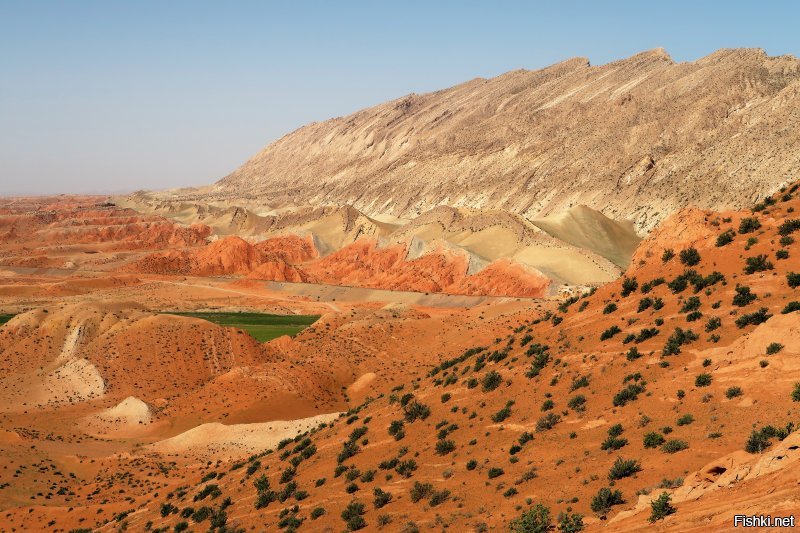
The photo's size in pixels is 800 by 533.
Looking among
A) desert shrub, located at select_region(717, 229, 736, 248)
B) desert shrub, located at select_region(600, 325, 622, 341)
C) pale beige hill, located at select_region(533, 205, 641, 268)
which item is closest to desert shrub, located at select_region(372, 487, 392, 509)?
desert shrub, located at select_region(600, 325, 622, 341)

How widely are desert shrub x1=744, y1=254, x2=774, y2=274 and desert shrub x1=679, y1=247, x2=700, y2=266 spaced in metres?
2.92

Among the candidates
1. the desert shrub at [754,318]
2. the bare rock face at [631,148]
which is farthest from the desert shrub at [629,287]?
the bare rock face at [631,148]

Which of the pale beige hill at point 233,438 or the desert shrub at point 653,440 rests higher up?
the desert shrub at point 653,440

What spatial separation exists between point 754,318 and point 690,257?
7934 mm

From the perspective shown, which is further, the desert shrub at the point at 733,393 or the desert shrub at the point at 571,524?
the desert shrub at the point at 733,393

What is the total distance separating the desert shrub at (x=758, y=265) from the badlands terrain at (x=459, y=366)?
0.70ft

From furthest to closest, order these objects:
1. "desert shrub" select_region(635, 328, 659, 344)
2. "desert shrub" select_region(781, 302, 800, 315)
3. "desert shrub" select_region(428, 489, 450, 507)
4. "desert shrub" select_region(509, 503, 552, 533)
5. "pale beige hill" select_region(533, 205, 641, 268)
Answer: "pale beige hill" select_region(533, 205, 641, 268), "desert shrub" select_region(635, 328, 659, 344), "desert shrub" select_region(781, 302, 800, 315), "desert shrub" select_region(428, 489, 450, 507), "desert shrub" select_region(509, 503, 552, 533)

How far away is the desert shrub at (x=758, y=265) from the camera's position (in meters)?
29.1

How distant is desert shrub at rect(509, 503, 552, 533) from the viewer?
1582 centimetres

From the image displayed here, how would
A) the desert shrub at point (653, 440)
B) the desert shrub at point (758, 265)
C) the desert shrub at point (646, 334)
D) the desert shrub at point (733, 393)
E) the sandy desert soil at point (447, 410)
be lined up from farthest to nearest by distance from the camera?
1. the desert shrub at point (758, 265)
2. the desert shrub at point (646, 334)
3. the desert shrub at point (733, 393)
4. the desert shrub at point (653, 440)
5. the sandy desert soil at point (447, 410)

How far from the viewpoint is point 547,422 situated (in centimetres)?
2359

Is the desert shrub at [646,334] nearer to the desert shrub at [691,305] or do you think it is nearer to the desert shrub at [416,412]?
the desert shrub at [691,305]

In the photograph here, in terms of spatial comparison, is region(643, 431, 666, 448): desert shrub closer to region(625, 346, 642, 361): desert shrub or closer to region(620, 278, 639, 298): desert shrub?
region(625, 346, 642, 361): desert shrub

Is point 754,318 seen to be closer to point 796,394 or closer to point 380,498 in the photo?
point 796,394
